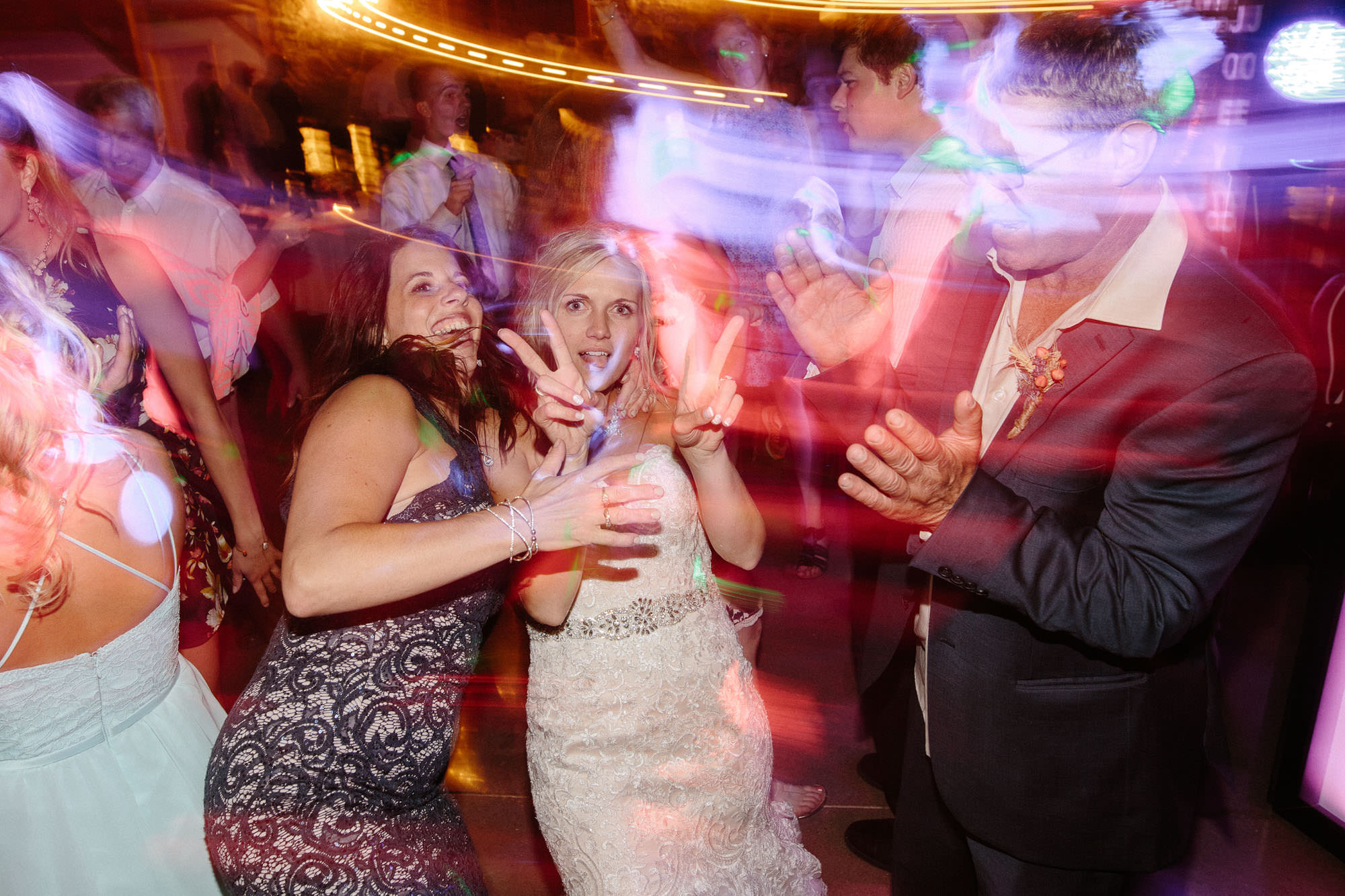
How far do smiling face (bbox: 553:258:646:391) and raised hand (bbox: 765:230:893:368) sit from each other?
51 cm

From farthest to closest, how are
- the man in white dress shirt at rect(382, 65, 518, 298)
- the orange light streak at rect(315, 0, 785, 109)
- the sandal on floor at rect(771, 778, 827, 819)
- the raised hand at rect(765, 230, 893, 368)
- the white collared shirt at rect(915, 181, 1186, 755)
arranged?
the orange light streak at rect(315, 0, 785, 109)
the man in white dress shirt at rect(382, 65, 518, 298)
the sandal on floor at rect(771, 778, 827, 819)
the raised hand at rect(765, 230, 893, 368)
the white collared shirt at rect(915, 181, 1186, 755)

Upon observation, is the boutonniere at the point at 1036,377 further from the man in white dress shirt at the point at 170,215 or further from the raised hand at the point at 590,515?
the man in white dress shirt at the point at 170,215

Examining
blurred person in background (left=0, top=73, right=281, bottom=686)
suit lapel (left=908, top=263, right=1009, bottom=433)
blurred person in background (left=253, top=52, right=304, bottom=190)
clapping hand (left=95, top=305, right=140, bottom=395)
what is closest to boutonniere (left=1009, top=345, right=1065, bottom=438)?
suit lapel (left=908, top=263, right=1009, bottom=433)

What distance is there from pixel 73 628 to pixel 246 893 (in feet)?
1.78

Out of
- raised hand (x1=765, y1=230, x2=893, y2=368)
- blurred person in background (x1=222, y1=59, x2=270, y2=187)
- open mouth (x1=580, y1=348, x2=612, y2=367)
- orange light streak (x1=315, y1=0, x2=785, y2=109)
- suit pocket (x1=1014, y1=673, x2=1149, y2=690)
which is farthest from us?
orange light streak (x1=315, y1=0, x2=785, y2=109)

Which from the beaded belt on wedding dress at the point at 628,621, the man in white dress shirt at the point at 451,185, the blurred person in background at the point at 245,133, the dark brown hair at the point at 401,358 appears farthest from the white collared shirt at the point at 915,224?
the blurred person in background at the point at 245,133

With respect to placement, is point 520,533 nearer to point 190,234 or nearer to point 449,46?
point 190,234

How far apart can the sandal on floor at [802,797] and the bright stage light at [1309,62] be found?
16.7ft

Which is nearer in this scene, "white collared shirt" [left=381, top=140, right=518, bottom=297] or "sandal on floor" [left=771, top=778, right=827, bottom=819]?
"sandal on floor" [left=771, top=778, right=827, bottom=819]

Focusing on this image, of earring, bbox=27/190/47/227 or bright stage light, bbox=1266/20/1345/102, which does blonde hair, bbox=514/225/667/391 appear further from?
bright stage light, bbox=1266/20/1345/102

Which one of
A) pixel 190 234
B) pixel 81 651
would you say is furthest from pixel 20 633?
pixel 190 234

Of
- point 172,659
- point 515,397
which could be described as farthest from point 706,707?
point 172,659

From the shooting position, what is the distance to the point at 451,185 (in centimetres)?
388

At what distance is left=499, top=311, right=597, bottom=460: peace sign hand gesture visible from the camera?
4.77 ft
